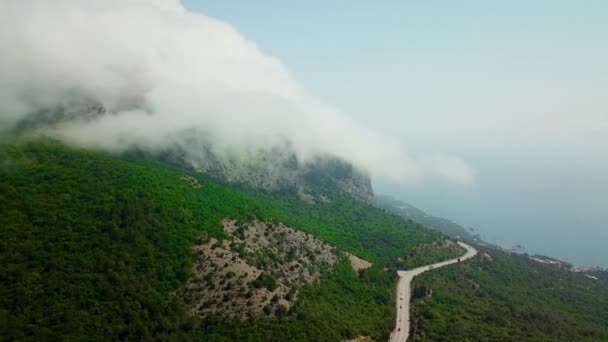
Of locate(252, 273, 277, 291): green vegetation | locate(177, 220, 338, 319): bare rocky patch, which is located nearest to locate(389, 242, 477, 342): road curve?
locate(177, 220, 338, 319): bare rocky patch

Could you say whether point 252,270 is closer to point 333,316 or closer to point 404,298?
point 333,316

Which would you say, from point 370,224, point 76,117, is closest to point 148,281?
point 76,117

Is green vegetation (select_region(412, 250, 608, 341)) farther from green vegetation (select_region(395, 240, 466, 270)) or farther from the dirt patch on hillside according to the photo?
the dirt patch on hillside

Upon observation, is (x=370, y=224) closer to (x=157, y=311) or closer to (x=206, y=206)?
(x=206, y=206)

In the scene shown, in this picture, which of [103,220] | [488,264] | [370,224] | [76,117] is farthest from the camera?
[370,224]

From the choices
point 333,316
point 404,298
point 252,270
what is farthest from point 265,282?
point 404,298

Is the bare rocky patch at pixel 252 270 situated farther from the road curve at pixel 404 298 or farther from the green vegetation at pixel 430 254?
the green vegetation at pixel 430 254

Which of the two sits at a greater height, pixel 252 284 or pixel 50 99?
pixel 50 99
